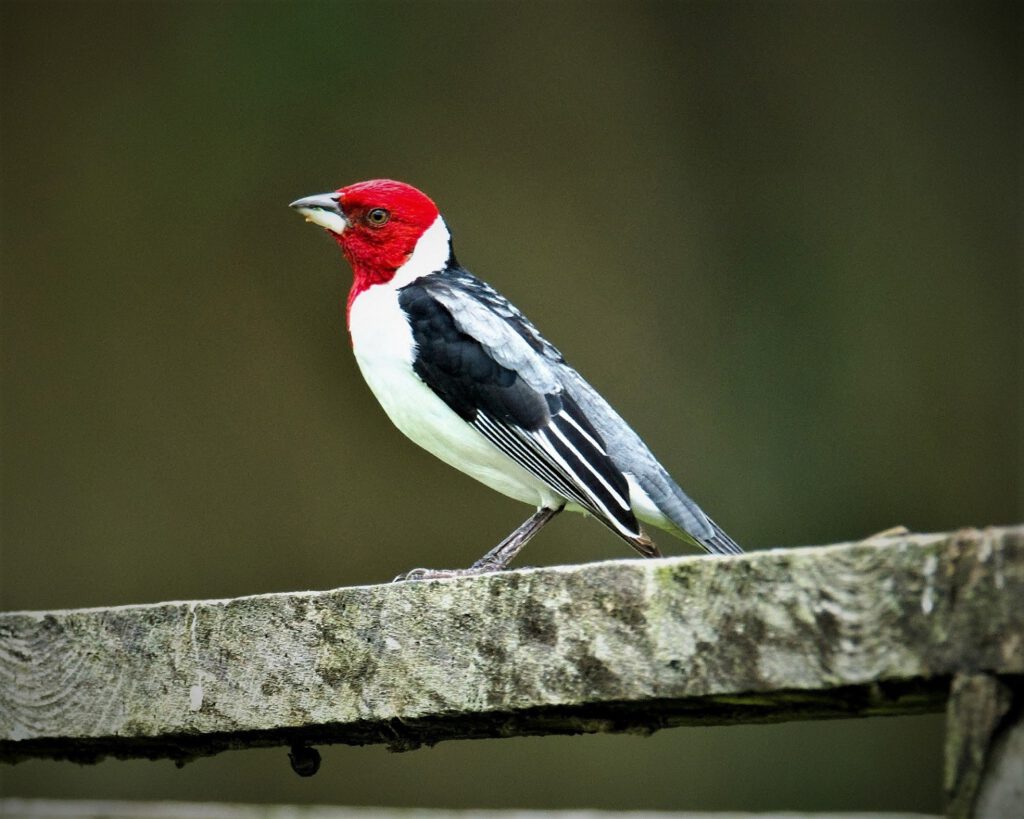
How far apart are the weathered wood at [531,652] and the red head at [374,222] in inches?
44.1

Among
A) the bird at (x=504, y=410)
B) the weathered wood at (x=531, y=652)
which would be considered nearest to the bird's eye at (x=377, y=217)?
the bird at (x=504, y=410)

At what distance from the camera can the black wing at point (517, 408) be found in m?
2.36

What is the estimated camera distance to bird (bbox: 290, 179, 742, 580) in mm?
2398

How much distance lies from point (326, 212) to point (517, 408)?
669 mm

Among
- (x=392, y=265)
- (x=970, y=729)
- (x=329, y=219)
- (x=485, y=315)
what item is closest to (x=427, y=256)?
(x=392, y=265)

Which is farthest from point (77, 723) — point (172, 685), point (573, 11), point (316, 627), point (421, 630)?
point (573, 11)

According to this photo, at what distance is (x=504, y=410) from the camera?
2.44m

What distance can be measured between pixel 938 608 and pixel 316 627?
72 cm

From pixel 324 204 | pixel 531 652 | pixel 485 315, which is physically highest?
pixel 324 204

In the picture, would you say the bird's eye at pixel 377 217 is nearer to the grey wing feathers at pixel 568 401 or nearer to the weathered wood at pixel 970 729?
the grey wing feathers at pixel 568 401

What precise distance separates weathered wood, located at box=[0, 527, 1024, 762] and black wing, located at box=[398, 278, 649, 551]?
29.2 inches

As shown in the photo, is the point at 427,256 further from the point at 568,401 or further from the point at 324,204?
the point at 568,401

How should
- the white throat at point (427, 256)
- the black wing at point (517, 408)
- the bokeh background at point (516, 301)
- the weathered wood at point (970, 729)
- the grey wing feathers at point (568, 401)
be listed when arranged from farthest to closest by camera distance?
1. the bokeh background at point (516, 301)
2. the white throat at point (427, 256)
3. the grey wing feathers at point (568, 401)
4. the black wing at point (517, 408)
5. the weathered wood at point (970, 729)

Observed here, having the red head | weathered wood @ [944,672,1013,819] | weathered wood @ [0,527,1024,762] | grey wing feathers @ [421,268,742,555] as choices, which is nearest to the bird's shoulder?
grey wing feathers @ [421,268,742,555]
